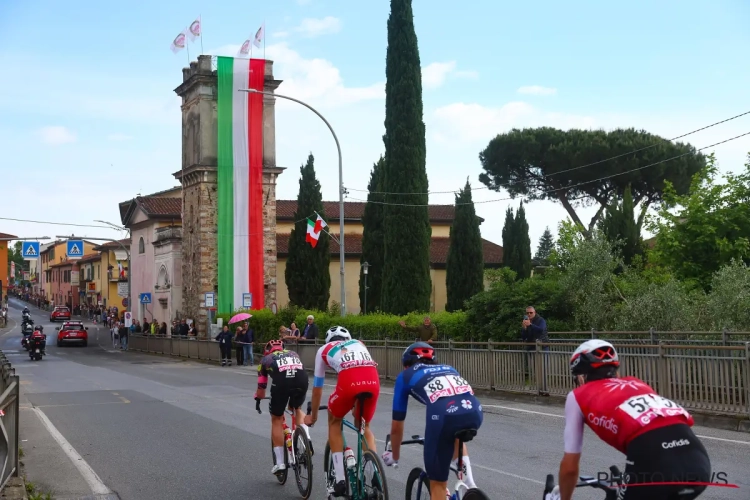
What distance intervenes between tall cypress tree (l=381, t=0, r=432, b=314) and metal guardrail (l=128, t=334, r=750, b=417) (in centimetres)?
1248

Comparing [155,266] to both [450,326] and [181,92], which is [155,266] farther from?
[450,326]

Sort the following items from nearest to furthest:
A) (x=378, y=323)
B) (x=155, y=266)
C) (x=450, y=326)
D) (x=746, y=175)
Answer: (x=450, y=326) → (x=378, y=323) → (x=746, y=175) → (x=155, y=266)

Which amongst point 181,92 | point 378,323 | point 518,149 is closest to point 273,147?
point 181,92

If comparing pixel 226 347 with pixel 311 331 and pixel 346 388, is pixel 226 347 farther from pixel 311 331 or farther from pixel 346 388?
pixel 346 388

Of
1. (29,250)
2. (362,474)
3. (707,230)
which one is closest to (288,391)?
(362,474)

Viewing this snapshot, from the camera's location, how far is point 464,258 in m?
49.2

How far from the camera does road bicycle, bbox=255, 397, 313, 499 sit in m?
8.74

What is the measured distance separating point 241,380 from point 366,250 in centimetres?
2912

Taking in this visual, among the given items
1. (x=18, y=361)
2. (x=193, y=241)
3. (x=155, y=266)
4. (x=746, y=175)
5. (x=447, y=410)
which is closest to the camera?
(x=447, y=410)

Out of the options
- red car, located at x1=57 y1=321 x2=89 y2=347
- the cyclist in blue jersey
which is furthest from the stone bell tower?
the cyclist in blue jersey

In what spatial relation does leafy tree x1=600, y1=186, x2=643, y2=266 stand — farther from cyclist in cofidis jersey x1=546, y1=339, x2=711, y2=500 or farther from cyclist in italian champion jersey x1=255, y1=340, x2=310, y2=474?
cyclist in cofidis jersey x1=546, y1=339, x2=711, y2=500

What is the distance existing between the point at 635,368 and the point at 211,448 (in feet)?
23.7

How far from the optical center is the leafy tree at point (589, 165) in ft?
161

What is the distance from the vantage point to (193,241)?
56000 mm
